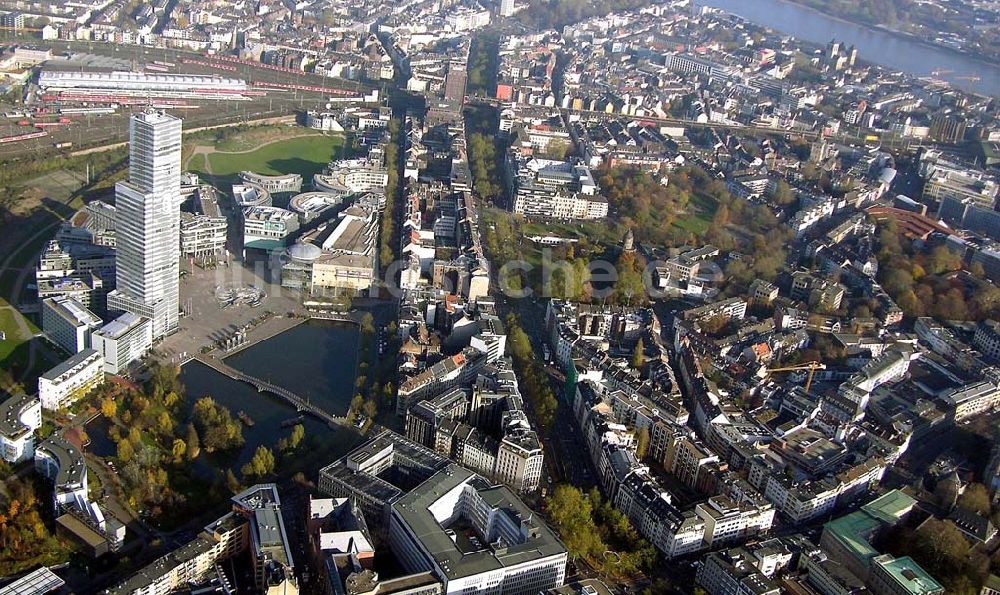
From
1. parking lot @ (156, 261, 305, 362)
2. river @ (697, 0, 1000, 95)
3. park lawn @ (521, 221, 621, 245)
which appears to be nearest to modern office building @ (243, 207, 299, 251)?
→ parking lot @ (156, 261, 305, 362)

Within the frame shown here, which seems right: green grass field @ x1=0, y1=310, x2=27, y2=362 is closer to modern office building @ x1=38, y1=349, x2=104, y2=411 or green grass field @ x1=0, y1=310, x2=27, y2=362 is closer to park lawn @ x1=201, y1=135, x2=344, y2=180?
modern office building @ x1=38, y1=349, x2=104, y2=411

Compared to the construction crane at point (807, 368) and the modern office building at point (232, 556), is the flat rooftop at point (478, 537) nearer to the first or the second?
the modern office building at point (232, 556)

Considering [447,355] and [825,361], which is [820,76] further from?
[447,355]

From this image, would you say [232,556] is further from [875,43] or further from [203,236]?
[875,43]

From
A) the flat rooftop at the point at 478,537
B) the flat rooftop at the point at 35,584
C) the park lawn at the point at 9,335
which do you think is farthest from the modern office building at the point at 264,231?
the flat rooftop at the point at 35,584

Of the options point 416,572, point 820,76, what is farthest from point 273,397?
point 820,76

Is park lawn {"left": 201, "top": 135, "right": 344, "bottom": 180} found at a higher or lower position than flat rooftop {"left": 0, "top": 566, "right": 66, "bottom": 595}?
higher
